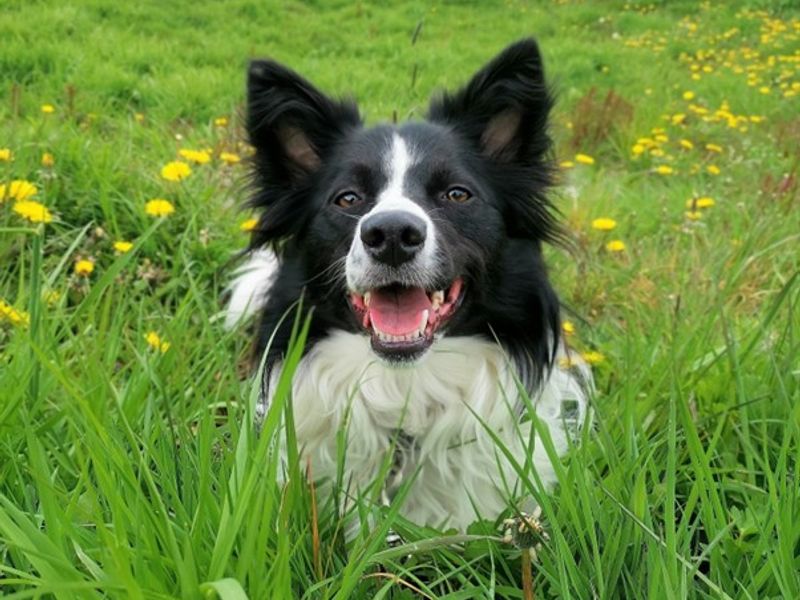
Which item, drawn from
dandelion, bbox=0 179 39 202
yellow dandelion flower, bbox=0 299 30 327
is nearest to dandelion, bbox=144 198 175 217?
dandelion, bbox=0 179 39 202

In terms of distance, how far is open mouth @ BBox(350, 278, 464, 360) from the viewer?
2.15 m

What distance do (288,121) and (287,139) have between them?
0.07 meters

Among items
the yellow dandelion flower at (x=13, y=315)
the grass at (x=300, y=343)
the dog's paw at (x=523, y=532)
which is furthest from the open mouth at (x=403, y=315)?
the yellow dandelion flower at (x=13, y=315)

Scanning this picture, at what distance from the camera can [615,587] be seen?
5.42 ft

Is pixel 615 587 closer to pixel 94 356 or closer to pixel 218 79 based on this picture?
pixel 94 356

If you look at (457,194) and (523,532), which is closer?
(523,532)

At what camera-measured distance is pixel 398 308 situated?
7.37ft

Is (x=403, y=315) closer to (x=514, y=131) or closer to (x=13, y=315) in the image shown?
(x=514, y=131)

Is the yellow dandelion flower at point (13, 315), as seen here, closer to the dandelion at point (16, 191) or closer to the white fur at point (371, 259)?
the dandelion at point (16, 191)

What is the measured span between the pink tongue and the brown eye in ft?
1.10

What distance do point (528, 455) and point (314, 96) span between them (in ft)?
4.64

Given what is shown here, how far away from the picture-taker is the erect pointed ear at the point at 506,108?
2.52 metres

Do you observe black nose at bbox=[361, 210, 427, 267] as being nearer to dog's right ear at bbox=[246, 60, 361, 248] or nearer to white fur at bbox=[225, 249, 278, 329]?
dog's right ear at bbox=[246, 60, 361, 248]

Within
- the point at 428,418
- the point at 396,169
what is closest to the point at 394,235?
the point at 396,169
